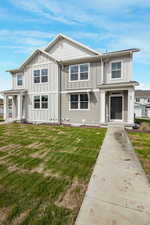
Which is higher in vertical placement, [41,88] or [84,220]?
[41,88]

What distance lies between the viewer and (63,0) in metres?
8.20

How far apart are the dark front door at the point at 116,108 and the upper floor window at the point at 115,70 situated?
1.94 m

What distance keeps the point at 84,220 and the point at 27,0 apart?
36.1 ft

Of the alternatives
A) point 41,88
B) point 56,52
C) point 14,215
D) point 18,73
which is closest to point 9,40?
point 18,73

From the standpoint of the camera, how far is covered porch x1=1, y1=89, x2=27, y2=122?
14.4m

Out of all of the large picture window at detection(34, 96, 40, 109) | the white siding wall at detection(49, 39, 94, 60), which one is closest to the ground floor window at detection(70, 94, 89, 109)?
the large picture window at detection(34, 96, 40, 109)

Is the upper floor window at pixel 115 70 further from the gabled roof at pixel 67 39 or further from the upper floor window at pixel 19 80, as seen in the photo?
the upper floor window at pixel 19 80

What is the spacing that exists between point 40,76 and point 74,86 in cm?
418

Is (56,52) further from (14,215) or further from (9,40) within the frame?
(14,215)

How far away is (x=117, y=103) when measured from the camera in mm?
11695

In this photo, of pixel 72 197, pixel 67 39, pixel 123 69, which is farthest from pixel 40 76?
pixel 72 197

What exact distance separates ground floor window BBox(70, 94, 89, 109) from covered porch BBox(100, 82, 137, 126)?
1.62 metres

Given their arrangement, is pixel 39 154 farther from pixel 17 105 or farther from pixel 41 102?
pixel 17 105

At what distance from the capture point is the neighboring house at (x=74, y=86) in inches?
440
